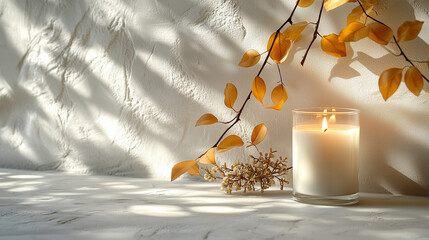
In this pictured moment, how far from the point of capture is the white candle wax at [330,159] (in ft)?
2.53

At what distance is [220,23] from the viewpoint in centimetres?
97

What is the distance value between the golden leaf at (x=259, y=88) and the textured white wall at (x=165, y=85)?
45mm

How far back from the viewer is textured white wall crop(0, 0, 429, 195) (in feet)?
2.78

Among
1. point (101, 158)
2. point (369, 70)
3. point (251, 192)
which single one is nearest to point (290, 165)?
point (251, 192)

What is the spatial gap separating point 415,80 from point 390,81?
4 centimetres

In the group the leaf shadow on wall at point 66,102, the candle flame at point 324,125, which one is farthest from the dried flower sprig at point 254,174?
the leaf shadow on wall at point 66,102

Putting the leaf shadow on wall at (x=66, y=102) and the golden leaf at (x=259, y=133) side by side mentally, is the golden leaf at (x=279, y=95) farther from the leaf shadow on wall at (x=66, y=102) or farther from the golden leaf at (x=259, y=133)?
the leaf shadow on wall at (x=66, y=102)

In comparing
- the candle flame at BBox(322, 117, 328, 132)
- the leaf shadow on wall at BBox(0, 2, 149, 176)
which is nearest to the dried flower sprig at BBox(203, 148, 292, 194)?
the candle flame at BBox(322, 117, 328, 132)

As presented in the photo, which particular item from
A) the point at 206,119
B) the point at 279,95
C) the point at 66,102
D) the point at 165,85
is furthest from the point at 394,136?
the point at 66,102

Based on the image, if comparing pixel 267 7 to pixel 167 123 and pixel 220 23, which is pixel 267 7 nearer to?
pixel 220 23

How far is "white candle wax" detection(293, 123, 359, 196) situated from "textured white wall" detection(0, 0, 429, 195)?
0.34 ft

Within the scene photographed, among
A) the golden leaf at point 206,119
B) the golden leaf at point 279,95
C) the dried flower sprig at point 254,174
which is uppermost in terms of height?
the golden leaf at point 279,95

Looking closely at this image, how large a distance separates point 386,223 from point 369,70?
0.30 metres

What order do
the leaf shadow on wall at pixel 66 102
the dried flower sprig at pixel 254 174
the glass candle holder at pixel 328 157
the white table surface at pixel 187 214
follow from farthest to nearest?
the leaf shadow on wall at pixel 66 102
the dried flower sprig at pixel 254 174
the glass candle holder at pixel 328 157
the white table surface at pixel 187 214
